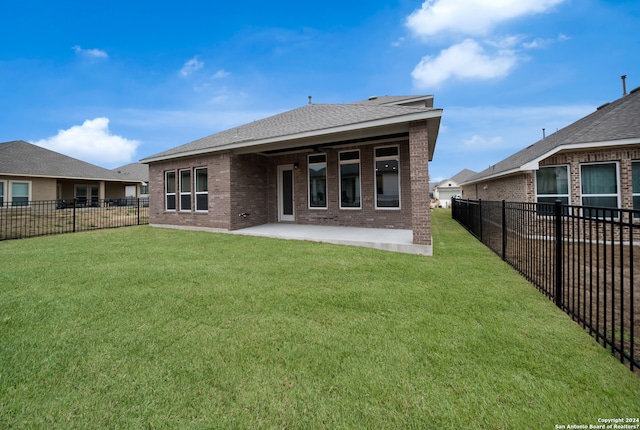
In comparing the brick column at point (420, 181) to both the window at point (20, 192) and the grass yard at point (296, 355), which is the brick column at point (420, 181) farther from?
the window at point (20, 192)

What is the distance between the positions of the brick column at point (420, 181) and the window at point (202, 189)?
26.2ft

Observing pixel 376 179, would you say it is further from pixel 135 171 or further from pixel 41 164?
pixel 135 171

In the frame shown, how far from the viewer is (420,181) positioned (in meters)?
6.53

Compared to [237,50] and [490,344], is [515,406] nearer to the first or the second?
[490,344]

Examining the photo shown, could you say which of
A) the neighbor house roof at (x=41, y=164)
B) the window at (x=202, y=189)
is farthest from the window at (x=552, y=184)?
the neighbor house roof at (x=41, y=164)

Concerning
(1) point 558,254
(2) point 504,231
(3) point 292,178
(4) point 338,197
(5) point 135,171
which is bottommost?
(1) point 558,254

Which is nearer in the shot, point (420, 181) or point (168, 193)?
point (420, 181)

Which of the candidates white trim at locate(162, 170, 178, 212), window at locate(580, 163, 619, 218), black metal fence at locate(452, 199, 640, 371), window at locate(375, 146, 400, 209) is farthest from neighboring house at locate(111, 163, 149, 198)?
window at locate(580, 163, 619, 218)

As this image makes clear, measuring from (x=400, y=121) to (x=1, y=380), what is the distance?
7.45 m

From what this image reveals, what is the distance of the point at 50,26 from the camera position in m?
12.9

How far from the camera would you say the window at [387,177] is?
9.92m

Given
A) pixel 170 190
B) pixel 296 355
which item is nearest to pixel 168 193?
pixel 170 190

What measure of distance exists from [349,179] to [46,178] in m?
23.6

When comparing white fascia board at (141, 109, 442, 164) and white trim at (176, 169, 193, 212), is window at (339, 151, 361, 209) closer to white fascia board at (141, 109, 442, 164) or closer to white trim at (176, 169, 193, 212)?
white fascia board at (141, 109, 442, 164)
